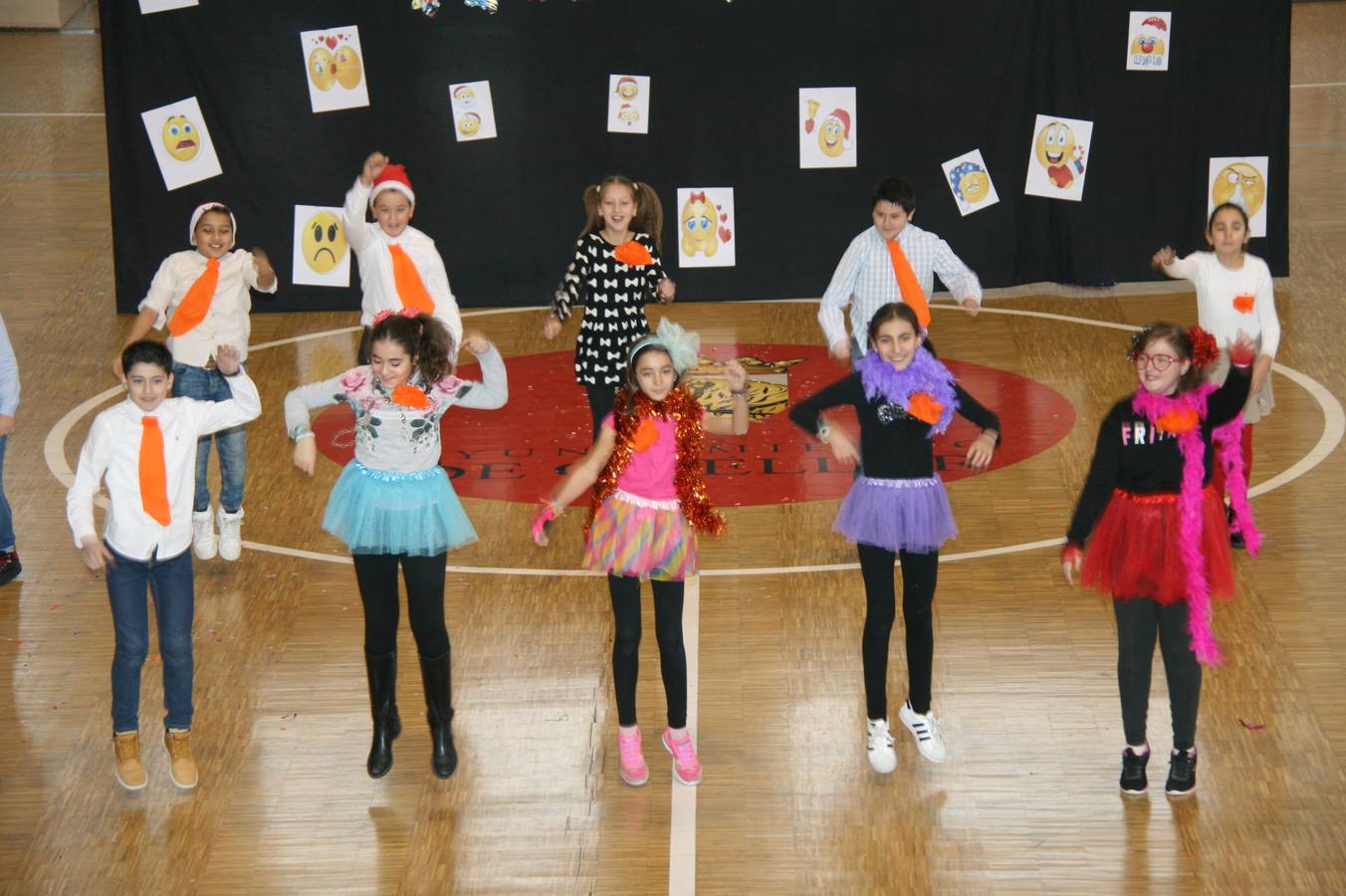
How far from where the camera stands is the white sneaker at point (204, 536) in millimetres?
6797

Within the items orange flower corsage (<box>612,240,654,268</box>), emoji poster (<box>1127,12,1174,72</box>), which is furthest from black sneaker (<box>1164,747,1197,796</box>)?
emoji poster (<box>1127,12,1174,72</box>)

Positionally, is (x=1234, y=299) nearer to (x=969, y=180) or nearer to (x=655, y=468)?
(x=655, y=468)

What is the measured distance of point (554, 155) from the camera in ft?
33.0

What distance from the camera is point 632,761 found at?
5.11m

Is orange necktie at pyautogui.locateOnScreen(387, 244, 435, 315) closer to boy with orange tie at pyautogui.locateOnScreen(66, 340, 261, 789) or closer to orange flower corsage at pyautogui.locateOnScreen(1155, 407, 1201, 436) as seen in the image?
boy with orange tie at pyautogui.locateOnScreen(66, 340, 261, 789)

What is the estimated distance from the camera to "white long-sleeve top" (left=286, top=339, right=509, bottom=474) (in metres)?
4.93

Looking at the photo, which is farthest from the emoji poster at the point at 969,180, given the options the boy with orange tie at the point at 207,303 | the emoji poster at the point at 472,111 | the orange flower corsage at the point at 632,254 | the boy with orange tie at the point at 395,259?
the boy with orange tie at the point at 207,303

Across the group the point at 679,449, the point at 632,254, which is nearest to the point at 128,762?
the point at 679,449

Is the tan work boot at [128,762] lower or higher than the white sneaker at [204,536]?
lower

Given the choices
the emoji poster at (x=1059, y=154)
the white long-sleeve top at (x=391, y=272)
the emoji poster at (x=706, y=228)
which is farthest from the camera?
the emoji poster at (x=706, y=228)

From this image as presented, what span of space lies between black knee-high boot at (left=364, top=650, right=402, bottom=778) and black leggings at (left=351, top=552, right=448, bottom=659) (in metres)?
0.05

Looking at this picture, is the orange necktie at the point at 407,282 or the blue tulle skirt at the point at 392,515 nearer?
the blue tulle skirt at the point at 392,515

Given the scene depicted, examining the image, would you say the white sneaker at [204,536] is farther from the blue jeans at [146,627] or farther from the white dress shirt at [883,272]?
the white dress shirt at [883,272]

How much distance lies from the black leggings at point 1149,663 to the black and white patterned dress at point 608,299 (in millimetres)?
2447
